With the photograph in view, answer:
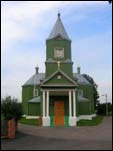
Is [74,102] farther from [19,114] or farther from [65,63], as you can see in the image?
[19,114]

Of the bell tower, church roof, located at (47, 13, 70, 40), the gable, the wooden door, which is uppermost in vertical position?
church roof, located at (47, 13, 70, 40)

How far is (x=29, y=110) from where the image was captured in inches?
1895

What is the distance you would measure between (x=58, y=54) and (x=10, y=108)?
56.0 ft

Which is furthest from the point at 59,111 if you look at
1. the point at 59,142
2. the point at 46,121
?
the point at 59,142

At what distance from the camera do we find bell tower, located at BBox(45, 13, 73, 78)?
141ft

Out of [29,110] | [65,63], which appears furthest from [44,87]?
[29,110]

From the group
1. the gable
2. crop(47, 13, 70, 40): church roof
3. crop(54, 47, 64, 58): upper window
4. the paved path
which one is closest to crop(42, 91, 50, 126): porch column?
the gable

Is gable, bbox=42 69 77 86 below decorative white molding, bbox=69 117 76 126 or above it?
above

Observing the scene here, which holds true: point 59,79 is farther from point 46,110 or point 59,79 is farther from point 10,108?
point 10,108

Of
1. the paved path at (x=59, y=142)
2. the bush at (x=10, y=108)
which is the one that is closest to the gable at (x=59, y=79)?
the bush at (x=10, y=108)

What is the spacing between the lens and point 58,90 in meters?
39.6

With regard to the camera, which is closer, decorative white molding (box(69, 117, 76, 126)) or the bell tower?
decorative white molding (box(69, 117, 76, 126))

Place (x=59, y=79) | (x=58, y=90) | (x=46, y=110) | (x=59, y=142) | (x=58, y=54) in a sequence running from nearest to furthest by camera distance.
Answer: (x=59, y=142) → (x=58, y=90) → (x=46, y=110) → (x=59, y=79) → (x=58, y=54)

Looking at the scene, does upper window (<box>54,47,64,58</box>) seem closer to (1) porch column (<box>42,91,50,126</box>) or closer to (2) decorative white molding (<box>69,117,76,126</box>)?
(1) porch column (<box>42,91,50,126</box>)
